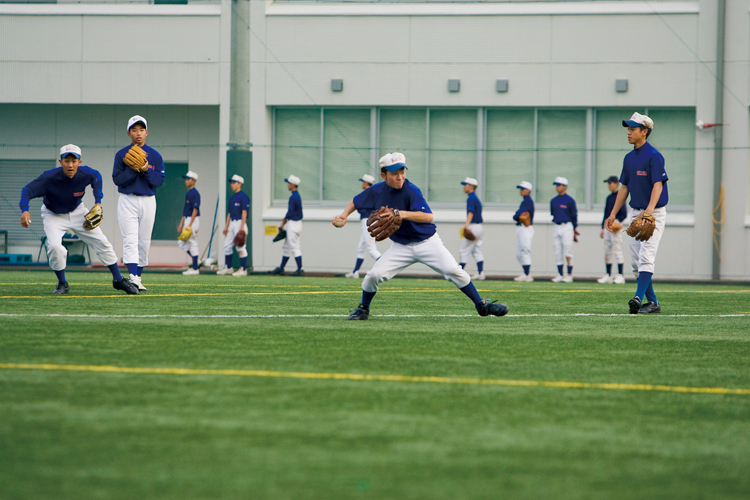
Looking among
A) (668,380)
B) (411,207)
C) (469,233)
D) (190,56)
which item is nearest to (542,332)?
(411,207)

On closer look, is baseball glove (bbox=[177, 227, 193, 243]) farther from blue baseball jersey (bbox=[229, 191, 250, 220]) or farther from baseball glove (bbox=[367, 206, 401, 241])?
baseball glove (bbox=[367, 206, 401, 241])

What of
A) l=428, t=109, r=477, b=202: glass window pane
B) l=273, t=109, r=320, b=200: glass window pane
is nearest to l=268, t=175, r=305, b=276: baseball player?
l=273, t=109, r=320, b=200: glass window pane

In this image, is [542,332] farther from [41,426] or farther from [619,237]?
[619,237]

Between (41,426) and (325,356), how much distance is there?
2.48m

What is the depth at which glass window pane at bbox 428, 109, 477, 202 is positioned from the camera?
73.4 ft

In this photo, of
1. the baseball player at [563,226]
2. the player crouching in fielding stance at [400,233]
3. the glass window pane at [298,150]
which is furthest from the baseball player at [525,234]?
the player crouching in fielding stance at [400,233]

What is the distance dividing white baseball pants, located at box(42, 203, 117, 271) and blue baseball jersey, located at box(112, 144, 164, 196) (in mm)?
645

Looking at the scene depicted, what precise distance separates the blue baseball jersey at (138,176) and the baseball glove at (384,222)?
4379 mm

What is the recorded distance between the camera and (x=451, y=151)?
2245cm

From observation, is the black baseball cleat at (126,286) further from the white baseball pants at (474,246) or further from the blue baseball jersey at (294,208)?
the white baseball pants at (474,246)

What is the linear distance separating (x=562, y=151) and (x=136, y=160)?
13575 millimetres

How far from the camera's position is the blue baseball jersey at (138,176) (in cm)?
1139

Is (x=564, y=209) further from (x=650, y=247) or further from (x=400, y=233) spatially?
(x=400, y=233)

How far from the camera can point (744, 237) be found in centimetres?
2094
